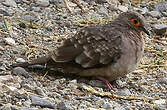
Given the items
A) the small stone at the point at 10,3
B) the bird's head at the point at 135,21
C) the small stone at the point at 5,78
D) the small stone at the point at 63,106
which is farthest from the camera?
the small stone at the point at 10,3

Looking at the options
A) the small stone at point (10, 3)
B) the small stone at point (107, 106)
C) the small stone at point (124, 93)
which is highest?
the small stone at point (10, 3)

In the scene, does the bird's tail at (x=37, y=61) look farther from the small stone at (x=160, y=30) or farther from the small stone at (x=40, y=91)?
the small stone at (x=160, y=30)

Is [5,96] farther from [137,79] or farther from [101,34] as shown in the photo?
[137,79]

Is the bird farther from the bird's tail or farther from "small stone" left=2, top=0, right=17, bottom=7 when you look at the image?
"small stone" left=2, top=0, right=17, bottom=7

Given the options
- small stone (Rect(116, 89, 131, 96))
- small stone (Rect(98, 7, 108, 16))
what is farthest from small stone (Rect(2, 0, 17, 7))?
small stone (Rect(116, 89, 131, 96))

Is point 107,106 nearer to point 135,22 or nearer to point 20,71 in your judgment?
point 20,71

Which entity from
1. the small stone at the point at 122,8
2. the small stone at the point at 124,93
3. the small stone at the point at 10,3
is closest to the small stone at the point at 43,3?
the small stone at the point at 10,3

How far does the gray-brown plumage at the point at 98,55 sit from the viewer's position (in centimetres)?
695

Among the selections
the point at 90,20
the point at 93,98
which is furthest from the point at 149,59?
the point at 93,98

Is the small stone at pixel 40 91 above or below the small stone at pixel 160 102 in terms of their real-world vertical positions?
above

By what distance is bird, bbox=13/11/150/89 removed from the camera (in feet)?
22.8

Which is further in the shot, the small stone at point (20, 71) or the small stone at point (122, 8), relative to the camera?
the small stone at point (122, 8)

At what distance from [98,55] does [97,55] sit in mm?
13

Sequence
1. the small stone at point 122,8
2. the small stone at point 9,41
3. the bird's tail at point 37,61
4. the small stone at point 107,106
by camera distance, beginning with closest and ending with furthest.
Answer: the small stone at point 107,106 < the bird's tail at point 37,61 < the small stone at point 9,41 < the small stone at point 122,8
